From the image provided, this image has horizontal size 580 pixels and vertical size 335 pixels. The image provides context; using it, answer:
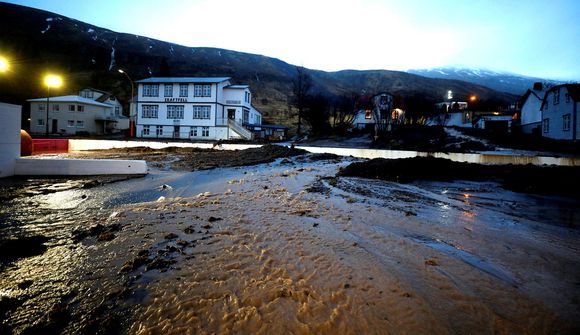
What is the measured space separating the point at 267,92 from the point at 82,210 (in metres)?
106

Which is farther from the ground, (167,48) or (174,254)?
(167,48)

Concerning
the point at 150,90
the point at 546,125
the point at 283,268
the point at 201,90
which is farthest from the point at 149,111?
the point at 546,125

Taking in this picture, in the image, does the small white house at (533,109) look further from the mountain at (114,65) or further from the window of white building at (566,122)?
the mountain at (114,65)

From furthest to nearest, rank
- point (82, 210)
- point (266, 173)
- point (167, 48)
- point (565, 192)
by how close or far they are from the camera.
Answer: point (167, 48) → point (266, 173) → point (565, 192) → point (82, 210)

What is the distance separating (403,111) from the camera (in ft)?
149

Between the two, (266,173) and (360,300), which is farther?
(266,173)

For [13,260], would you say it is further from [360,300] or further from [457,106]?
[457,106]

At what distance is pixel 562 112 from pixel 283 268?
42.5 m

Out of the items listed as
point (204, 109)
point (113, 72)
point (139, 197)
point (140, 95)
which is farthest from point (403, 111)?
point (113, 72)

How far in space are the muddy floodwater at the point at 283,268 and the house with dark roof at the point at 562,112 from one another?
33.4 meters

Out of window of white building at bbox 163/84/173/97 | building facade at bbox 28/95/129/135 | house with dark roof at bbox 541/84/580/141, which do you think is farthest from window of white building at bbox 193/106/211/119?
house with dark roof at bbox 541/84/580/141

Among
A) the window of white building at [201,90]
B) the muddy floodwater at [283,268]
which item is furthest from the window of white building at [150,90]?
the muddy floodwater at [283,268]

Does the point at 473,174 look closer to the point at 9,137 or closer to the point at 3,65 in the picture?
the point at 9,137

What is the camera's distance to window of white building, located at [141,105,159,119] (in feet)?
151
